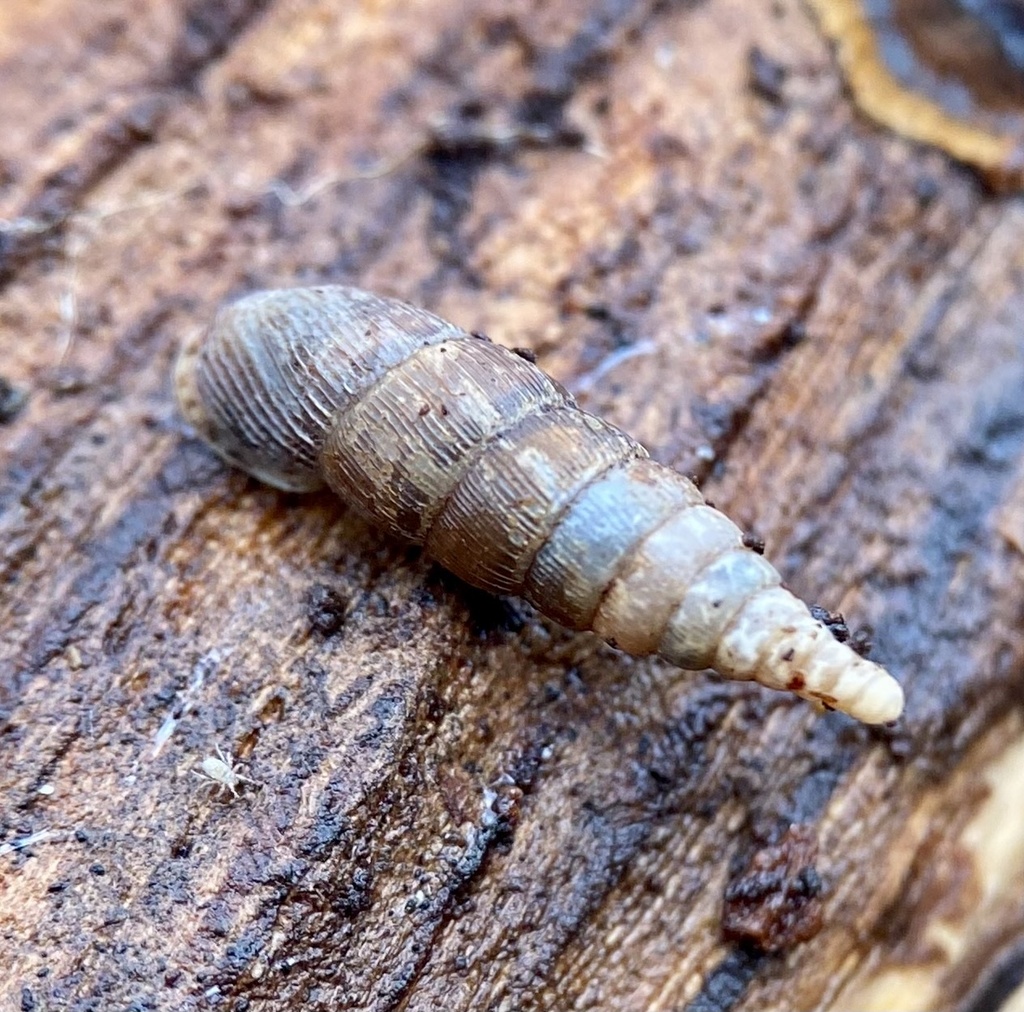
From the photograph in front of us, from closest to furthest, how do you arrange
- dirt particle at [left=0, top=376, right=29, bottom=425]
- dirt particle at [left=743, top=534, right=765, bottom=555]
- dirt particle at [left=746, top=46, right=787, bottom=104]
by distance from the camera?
dirt particle at [left=743, top=534, right=765, bottom=555] < dirt particle at [left=0, top=376, right=29, bottom=425] < dirt particle at [left=746, top=46, right=787, bottom=104]

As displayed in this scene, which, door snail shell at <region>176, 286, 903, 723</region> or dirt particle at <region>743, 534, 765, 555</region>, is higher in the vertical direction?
dirt particle at <region>743, 534, 765, 555</region>

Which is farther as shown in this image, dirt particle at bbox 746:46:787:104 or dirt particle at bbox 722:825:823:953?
dirt particle at bbox 746:46:787:104

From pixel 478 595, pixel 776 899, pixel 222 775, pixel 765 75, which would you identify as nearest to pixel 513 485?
pixel 478 595

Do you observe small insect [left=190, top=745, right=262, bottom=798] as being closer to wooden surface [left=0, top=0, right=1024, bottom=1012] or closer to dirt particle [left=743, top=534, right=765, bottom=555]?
wooden surface [left=0, top=0, right=1024, bottom=1012]

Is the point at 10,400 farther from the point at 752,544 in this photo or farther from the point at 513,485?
the point at 752,544

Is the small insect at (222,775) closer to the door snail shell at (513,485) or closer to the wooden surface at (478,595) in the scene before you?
the wooden surface at (478,595)

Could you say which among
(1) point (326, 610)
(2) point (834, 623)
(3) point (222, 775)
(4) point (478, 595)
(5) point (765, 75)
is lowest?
(3) point (222, 775)

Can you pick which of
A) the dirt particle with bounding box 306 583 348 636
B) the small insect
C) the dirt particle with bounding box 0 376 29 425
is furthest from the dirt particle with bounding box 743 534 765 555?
the dirt particle with bounding box 0 376 29 425

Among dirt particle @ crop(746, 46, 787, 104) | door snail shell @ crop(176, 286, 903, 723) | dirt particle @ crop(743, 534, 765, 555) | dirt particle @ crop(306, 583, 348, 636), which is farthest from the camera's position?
dirt particle @ crop(746, 46, 787, 104)
